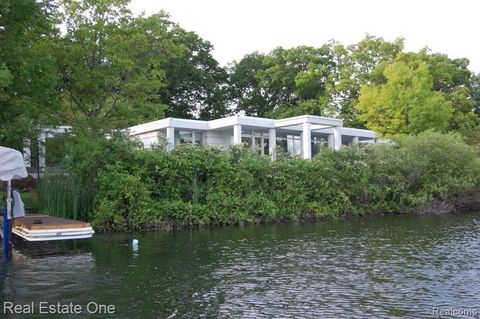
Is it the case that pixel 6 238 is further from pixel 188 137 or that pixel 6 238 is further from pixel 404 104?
pixel 404 104

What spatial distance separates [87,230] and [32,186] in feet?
46.3

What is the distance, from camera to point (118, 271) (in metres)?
10.9

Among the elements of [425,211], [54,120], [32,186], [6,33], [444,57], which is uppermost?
[444,57]

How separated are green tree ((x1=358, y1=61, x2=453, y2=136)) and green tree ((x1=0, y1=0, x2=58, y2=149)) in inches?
928

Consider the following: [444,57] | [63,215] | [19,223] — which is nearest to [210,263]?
[19,223]

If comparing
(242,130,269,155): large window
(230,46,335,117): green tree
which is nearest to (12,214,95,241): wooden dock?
(242,130,269,155): large window

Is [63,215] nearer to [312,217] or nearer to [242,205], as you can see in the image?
[242,205]

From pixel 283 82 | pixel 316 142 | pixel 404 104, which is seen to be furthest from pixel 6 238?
pixel 283 82

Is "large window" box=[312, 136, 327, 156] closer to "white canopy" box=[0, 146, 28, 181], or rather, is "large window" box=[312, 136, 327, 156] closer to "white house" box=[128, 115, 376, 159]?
"white house" box=[128, 115, 376, 159]

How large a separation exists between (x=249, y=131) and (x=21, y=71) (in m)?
20.6

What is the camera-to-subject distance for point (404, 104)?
34.6 metres

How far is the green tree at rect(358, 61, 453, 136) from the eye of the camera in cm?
3441

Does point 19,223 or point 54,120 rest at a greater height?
point 54,120

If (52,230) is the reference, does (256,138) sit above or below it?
above
